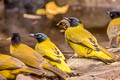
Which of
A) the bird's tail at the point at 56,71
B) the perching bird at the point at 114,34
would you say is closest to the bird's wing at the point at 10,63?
the bird's tail at the point at 56,71

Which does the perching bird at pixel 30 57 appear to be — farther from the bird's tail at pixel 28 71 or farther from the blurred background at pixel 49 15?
the blurred background at pixel 49 15

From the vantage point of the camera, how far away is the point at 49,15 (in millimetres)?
17547

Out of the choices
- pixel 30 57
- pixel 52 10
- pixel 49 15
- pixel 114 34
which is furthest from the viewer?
pixel 52 10

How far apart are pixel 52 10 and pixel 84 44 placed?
10961 millimetres

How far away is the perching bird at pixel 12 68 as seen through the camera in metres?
6.22

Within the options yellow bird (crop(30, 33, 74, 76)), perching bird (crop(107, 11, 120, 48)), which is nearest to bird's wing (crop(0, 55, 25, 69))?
yellow bird (crop(30, 33, 74, 76))

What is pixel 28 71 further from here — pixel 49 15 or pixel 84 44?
pixel 49 15

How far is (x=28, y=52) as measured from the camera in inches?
262

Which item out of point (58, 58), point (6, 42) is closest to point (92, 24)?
point (6, 42)

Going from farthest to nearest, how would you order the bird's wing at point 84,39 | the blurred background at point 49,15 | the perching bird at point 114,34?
the blurred background at point 49,15
the perching bird at point 114,34
the bird's wing at point 84,39

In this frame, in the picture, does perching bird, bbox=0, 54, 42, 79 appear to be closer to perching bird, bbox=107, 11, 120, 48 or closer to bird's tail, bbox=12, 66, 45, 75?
bird's tail, bbox=12, 66, 45, 75

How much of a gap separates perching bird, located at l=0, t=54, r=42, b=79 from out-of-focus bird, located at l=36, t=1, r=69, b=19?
11.5 m

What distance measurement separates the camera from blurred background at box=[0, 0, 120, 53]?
1373 centimetres

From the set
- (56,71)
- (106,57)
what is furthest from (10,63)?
(106,57)
